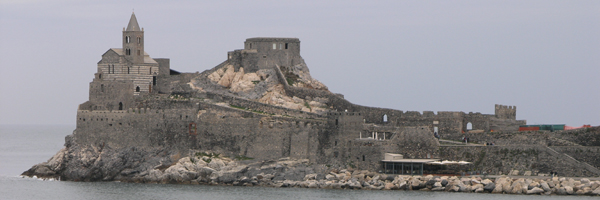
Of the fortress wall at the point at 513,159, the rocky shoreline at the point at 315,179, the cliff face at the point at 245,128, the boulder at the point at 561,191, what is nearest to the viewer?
the boulder at the point at 561,191

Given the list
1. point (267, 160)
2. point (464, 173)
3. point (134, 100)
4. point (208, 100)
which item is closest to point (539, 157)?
point (464, 173)

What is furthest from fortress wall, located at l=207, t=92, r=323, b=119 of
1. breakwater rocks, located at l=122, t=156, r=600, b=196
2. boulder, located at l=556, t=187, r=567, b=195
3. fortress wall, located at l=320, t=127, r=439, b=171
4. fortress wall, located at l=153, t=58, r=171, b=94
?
boulder, located at l=556, t=187, r=567, b=195

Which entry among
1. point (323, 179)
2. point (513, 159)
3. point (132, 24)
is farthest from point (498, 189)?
point (132, 24)

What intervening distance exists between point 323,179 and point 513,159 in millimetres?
14998

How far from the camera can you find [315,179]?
8794cm

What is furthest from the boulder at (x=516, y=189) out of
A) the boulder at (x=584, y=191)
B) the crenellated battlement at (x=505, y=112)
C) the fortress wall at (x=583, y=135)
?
the crenellated battlement at (x=505, y=112)

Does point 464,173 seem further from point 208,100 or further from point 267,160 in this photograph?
point 208,100

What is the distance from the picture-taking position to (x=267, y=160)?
90.6 meters

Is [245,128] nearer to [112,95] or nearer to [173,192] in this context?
[173,192]

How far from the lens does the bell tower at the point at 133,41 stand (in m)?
100

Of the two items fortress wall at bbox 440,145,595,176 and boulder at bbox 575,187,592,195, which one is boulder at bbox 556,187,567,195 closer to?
boulder at bbox 575,187,592,195

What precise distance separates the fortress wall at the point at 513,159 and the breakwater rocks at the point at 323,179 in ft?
9.31

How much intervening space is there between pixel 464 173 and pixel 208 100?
79.1 feet

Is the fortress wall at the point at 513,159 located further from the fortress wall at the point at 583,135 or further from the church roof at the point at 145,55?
the church roof at the point at 145,55
